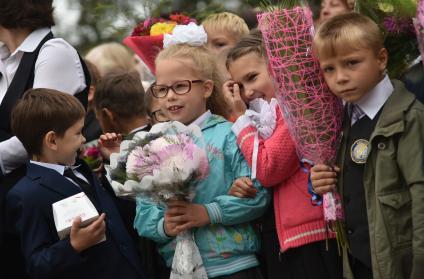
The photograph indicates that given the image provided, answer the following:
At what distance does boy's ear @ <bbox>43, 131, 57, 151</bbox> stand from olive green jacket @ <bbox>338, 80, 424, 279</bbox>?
1.80m

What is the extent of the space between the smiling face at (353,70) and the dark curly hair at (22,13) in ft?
6.29

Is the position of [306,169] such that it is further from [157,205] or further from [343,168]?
[157,205]

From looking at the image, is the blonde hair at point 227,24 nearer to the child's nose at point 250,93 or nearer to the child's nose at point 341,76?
the child's nose at point 250,93

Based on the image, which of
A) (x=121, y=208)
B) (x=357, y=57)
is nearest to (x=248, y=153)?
(x=357, y=57)

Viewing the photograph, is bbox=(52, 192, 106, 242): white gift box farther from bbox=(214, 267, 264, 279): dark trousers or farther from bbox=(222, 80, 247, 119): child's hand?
bbox=(222, 80, 247, 119): child's hand

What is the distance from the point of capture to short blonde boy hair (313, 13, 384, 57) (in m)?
3.78

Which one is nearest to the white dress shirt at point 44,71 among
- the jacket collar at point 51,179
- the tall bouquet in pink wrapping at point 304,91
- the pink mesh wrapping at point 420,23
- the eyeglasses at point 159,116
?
the jacket collar at point 51,179

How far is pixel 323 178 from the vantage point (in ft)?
12.8

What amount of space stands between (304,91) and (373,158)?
1.64 feet

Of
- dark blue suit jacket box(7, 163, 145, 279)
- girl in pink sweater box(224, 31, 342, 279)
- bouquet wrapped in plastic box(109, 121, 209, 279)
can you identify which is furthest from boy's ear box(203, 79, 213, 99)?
dark blue suit jacket box(7, 163, 145, 279)

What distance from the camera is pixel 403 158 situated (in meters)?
3.60

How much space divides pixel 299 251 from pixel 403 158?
86 cm

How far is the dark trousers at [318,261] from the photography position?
4129mm

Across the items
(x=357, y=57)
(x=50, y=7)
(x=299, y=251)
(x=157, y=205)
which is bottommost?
(x=299, y=251)
